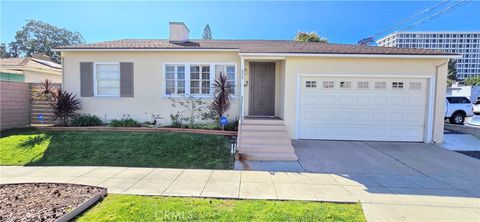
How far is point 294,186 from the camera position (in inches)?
183

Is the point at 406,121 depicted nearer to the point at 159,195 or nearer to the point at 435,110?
the point at 435,110

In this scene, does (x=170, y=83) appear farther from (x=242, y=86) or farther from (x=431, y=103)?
(x=431, y=103)

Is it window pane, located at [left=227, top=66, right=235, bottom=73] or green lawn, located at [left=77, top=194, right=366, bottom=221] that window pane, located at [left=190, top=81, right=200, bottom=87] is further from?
green lawn, located at [left=77, top=194, right=366, bottom=221]

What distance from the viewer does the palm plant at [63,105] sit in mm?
9336

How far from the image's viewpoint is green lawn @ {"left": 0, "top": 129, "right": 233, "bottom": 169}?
6.27m

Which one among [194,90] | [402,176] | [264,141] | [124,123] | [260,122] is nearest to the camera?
[402,176]

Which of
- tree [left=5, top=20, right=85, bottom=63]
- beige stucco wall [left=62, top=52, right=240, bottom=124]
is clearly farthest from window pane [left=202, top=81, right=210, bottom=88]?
tree [left=5, top=20, right=85, bottom=63]

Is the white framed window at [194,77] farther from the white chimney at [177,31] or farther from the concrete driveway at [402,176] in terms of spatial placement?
the concrete driveway at [402,176]

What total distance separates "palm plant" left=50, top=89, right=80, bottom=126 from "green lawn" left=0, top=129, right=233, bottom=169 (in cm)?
101

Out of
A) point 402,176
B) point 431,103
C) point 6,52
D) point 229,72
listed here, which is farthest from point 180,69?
point 6,52

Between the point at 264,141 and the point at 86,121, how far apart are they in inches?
286

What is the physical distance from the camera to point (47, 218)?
320 cm

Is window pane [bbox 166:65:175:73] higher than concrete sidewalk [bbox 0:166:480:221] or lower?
higher

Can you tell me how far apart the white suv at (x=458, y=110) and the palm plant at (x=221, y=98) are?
42.5 feet
